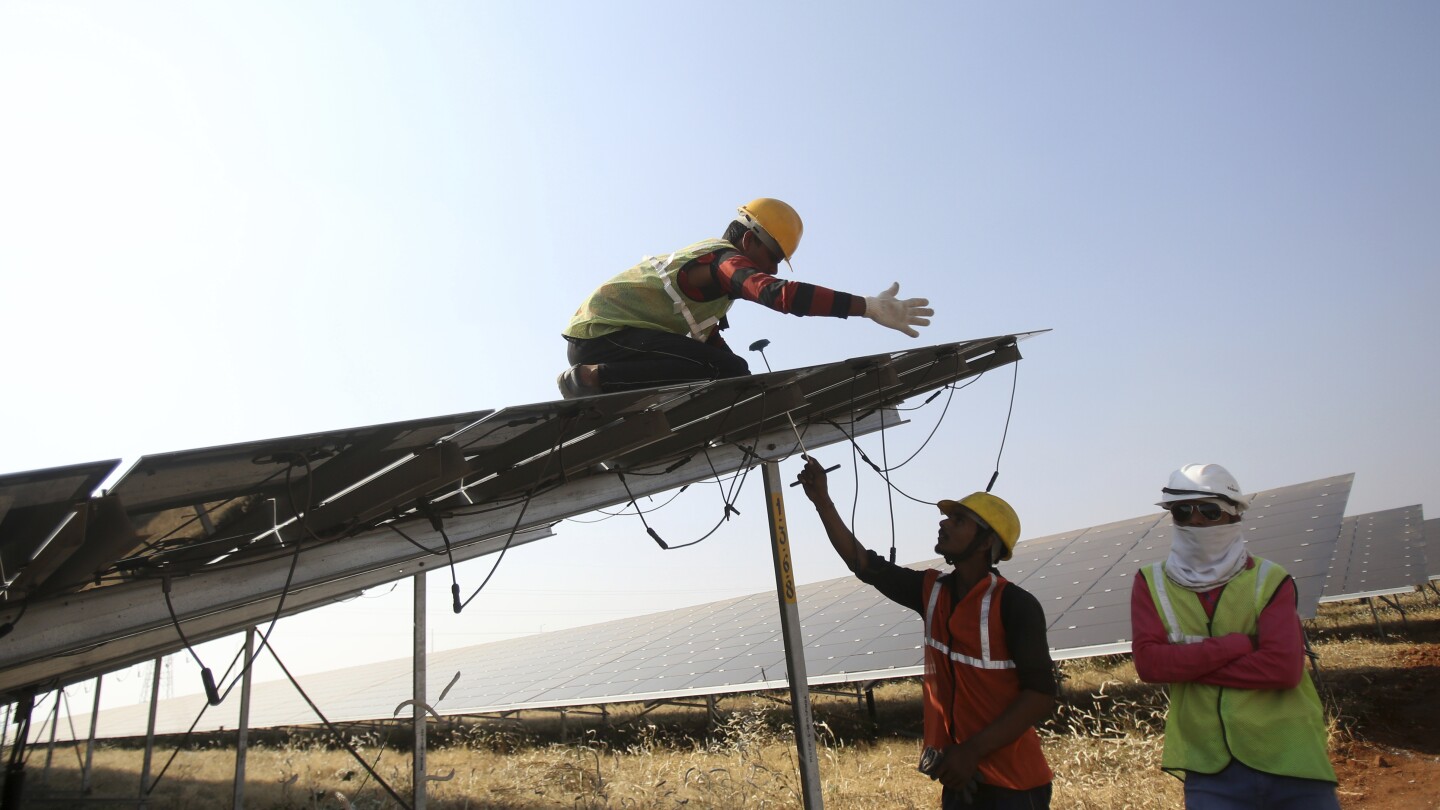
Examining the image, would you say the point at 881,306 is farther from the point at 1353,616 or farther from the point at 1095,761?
the point at 1353,616

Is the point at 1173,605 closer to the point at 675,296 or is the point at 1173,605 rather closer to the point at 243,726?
the point at 675,296

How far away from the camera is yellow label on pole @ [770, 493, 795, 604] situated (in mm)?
4750

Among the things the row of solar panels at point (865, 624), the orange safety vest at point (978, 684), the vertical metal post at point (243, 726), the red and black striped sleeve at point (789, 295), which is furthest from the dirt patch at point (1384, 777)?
the vertical metal post at point (243, 726)

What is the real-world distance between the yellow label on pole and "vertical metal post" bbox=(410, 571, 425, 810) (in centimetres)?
222

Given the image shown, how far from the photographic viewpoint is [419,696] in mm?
5582

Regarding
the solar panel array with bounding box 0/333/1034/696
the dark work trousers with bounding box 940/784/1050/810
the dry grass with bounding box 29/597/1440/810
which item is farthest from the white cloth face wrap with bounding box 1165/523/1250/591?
the dry grass with bounding box 29/597/1440/810

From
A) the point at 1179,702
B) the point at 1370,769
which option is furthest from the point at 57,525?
the point at 1370,769

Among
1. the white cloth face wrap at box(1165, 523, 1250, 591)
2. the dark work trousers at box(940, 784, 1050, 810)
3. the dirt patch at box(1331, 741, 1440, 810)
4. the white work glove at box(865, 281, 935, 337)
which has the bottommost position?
the dirt patch at box(1331, 741, 1440, 810)

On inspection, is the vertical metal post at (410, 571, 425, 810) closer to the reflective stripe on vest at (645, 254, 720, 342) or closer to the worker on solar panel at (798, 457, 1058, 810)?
the reflective stripe on vest at (645, 254, 720, 342)

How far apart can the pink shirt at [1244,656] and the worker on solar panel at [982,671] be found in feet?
1.11

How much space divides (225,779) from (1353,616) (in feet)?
56.3

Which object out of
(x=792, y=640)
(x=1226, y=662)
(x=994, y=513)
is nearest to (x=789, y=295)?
(x=994, y=513)

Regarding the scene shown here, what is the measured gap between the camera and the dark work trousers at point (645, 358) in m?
3.94

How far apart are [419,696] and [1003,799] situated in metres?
3.89
